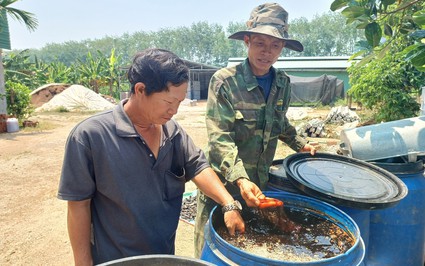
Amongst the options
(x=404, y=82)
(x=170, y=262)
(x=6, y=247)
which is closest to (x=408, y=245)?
(x=170, y=262)

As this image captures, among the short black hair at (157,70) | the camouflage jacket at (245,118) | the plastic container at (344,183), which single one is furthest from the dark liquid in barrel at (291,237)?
the short black hair at (157,70)

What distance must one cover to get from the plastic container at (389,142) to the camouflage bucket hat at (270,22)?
3.03 ft

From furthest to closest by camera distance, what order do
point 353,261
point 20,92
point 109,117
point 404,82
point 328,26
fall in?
point 328,26 < point 20,92 < point 404,82 < point 109,117 < point 353,261

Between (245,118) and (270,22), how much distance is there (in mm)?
643

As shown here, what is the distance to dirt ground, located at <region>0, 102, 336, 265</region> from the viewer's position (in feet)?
12.1

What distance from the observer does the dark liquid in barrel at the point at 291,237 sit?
143cm

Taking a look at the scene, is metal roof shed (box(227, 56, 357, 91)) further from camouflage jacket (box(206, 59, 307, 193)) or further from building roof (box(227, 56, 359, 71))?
camouflage jacket (box(206, 59, 307, 193))

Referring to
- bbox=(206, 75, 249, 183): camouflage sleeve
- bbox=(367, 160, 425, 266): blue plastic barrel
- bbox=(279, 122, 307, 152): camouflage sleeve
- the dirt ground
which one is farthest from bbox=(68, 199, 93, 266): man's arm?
the dirt ground

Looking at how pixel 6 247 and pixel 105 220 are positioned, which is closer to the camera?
pixel 105 220

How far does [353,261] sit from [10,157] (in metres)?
8.99

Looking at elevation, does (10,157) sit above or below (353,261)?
below

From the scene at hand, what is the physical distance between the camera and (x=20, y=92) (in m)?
12.6

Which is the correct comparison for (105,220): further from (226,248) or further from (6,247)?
(6,247)

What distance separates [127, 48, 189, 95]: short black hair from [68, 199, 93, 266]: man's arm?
585 millimetres
